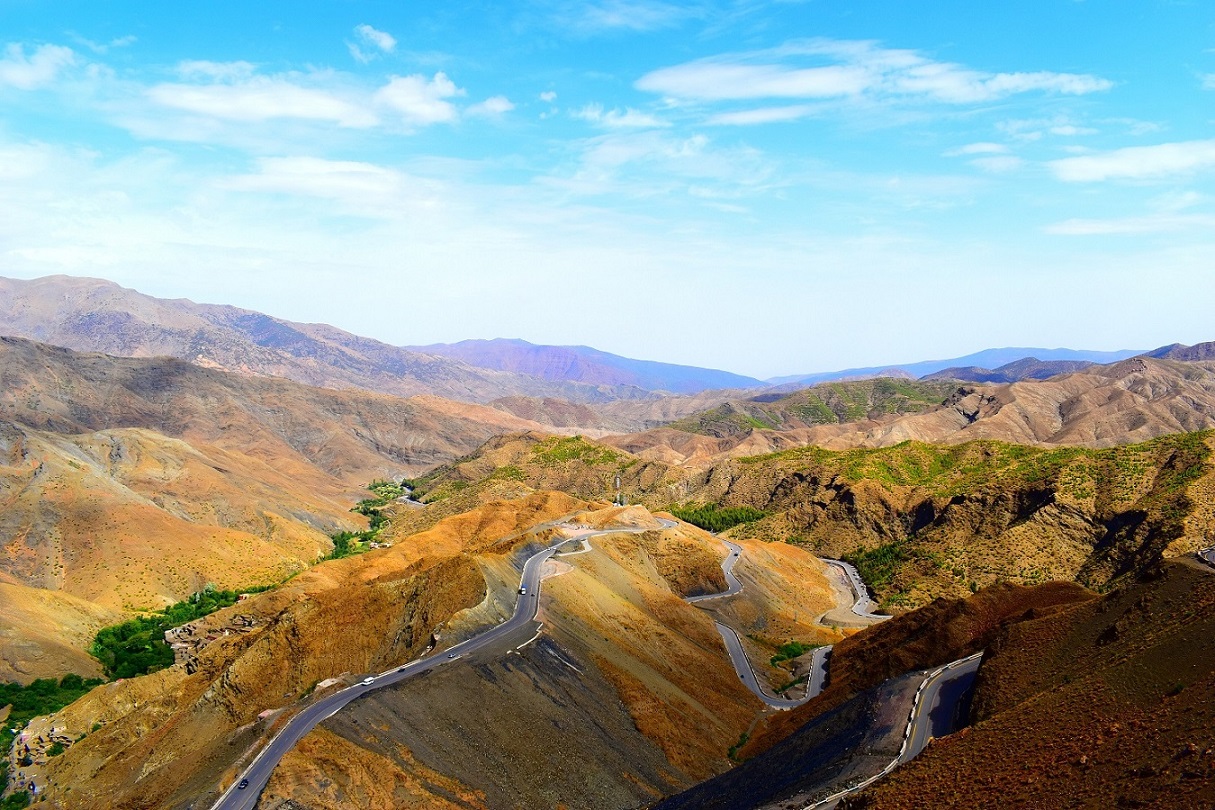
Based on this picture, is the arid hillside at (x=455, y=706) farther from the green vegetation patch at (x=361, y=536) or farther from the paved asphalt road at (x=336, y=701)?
the green vegetation patch at (x=361, y=536)

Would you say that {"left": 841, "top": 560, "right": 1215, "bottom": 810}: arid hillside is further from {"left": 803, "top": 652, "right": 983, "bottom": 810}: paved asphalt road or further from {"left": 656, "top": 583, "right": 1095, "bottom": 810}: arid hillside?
{"left": 803, "top": 652, "right": 983, "bottom": 810}: paved asphalt road

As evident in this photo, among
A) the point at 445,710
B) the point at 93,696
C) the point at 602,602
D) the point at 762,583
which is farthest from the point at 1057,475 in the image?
the point at 93,696

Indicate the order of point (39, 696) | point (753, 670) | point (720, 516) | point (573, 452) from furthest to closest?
point (573, 452)
point (720, 516)
point (39, 696)
point (753, 670)

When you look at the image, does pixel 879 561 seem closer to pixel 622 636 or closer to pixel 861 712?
pixel 622 636

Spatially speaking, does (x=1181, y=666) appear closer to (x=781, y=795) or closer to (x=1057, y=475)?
(x=781, y=795)

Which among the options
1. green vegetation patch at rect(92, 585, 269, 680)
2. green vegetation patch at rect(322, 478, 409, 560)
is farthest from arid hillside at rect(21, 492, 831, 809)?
green vegetation patch at rect(322, 478, 409, 560)

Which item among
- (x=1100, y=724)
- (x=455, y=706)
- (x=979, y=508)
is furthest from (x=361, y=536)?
(x=1100, y=724)
